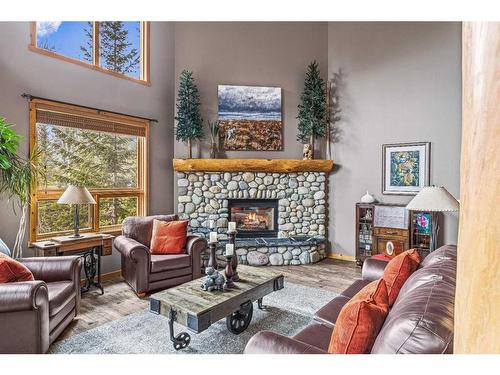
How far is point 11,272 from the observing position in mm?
2285

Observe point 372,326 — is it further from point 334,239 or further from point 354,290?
point 334,239

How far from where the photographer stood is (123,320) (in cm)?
285

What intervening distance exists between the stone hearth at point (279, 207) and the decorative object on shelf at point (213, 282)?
2.23m

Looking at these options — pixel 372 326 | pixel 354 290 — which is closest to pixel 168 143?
pixel 354 290

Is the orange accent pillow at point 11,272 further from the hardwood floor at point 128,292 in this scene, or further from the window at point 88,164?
the window at point 88,164

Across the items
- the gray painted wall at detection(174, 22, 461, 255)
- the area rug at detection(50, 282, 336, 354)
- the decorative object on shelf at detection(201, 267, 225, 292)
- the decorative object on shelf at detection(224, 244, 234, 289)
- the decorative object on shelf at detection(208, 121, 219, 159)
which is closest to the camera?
the area rug at detection(50, 282, 336, 354)

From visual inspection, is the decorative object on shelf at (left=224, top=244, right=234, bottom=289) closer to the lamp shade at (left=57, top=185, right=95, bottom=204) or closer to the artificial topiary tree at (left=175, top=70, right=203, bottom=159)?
the lamp shade at (left=57, top=185, right=95, bottom=204)

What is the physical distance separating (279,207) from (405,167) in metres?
2.10

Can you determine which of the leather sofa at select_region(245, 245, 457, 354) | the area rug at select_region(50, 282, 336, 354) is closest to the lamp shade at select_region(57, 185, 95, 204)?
the area rug at select_region(50, 282, 336, 354)

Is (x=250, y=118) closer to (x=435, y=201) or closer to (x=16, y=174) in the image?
(x=435, y=201)

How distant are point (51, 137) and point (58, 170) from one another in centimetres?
43

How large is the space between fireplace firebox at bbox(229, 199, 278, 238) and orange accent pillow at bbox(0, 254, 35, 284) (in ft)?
10.4

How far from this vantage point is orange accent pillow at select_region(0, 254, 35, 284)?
7.37 feet
